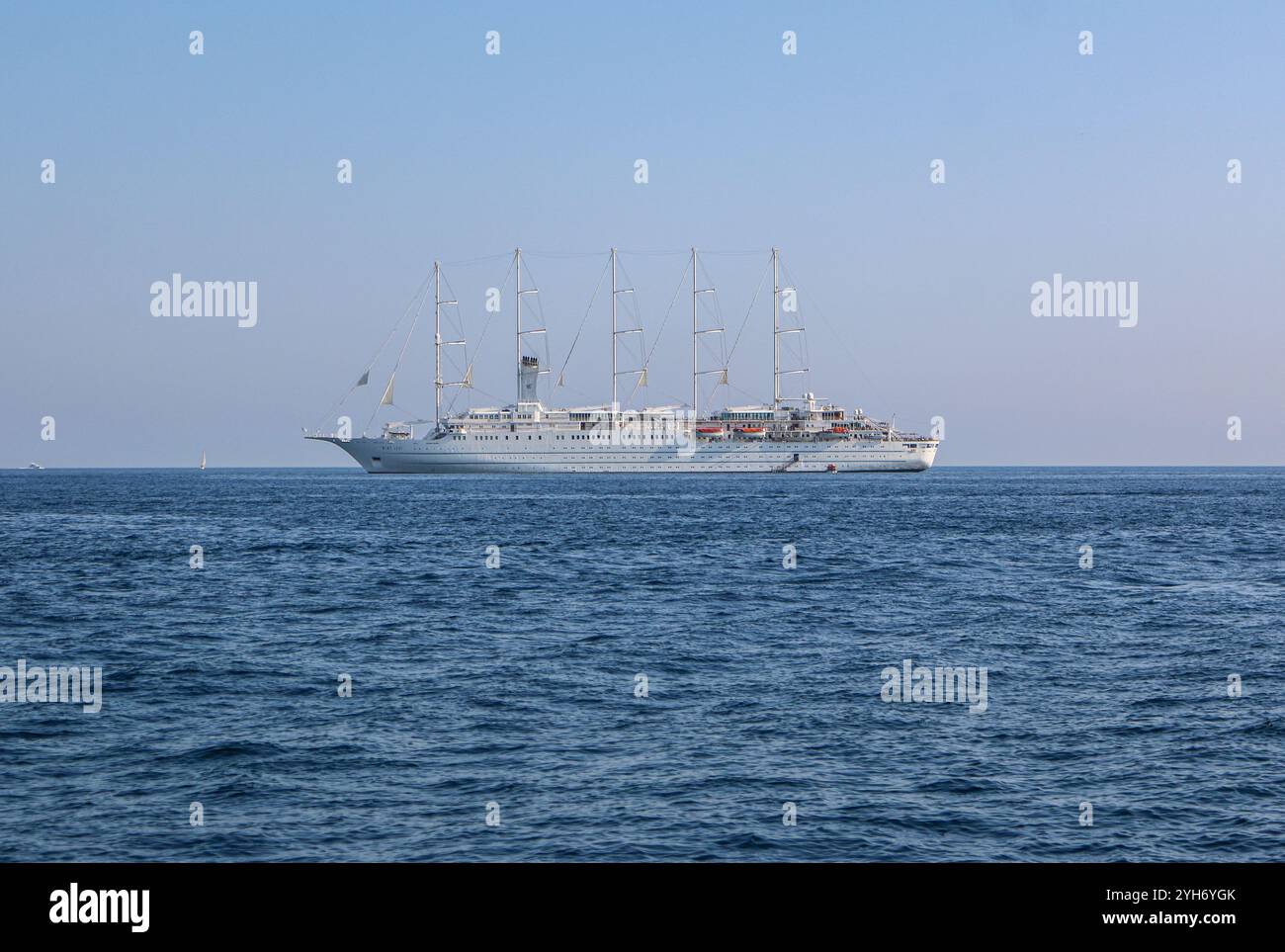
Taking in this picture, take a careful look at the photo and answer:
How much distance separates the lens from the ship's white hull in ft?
516

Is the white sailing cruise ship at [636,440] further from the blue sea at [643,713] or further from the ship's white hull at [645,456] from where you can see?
the blue sea at [643,713]

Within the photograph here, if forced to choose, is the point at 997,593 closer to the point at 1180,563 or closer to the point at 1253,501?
the point at 1180,563

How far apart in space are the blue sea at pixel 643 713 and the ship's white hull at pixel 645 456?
4486 inches

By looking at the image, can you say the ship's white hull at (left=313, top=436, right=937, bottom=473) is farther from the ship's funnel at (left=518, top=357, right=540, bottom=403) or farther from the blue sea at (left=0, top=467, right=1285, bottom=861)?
the blue sea at (left=0, top=467, right=1285, bottom=861)

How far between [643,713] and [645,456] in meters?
142

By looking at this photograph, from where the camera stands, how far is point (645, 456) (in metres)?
160

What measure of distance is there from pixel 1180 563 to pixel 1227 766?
2986 centimetres

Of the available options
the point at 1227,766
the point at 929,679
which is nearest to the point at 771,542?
the point at 929,679

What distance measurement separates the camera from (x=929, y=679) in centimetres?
1992

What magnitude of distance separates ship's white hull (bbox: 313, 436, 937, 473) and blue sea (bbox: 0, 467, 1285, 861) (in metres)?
114
